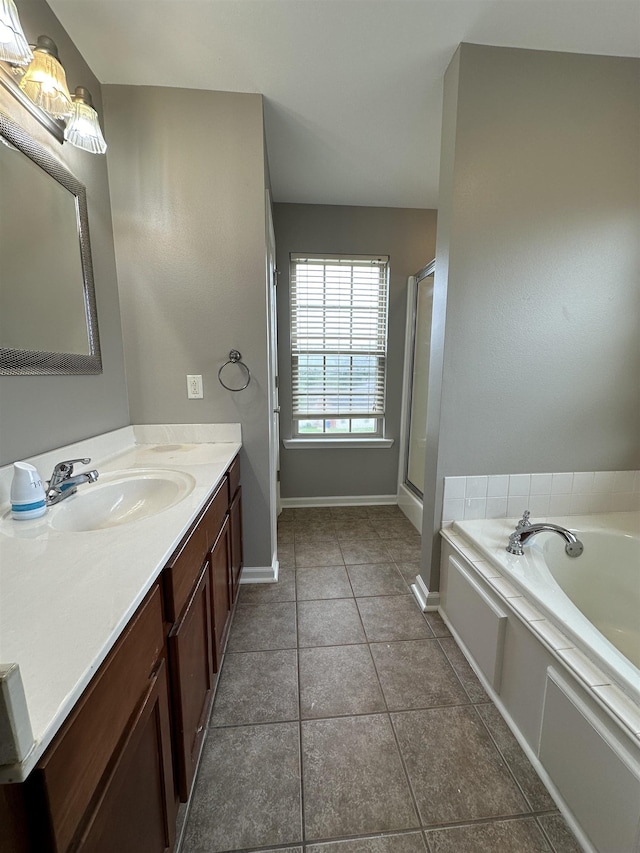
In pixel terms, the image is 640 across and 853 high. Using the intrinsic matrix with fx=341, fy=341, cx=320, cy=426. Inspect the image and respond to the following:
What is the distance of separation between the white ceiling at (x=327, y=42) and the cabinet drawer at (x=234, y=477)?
1756 millimetres

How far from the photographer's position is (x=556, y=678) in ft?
3.32

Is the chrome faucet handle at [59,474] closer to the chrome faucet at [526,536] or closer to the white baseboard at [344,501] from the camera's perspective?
the chrome faucet at [526,536]

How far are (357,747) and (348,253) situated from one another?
3.00 meters

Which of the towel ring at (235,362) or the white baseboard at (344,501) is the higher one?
the towel ring at (235,362)

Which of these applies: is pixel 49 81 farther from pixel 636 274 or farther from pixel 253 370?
pixel 636 274

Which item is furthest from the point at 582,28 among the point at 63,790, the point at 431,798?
the point at 431,798

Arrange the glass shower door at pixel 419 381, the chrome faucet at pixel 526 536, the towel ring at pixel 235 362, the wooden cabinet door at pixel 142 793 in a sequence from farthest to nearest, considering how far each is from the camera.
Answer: the glass shower door at pixel 419 381
the towel ring at pixel 235 362
the chrome faucet at pixel 526 536
the wooden cabinet door at pixel 142 793

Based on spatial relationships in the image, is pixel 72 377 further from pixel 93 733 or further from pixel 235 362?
pixel 93 733

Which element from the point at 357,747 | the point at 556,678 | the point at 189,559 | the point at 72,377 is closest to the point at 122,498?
the point at 189,559

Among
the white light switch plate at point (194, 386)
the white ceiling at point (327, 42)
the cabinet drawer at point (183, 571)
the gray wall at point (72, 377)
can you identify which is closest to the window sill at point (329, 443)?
the white light switch plate at point (194, 386)

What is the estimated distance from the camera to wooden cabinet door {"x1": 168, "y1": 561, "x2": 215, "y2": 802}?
0.87m

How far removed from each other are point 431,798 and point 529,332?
1769 millimetres

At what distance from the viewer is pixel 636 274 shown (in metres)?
1.58

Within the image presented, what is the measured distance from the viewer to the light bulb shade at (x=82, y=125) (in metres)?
1.18
